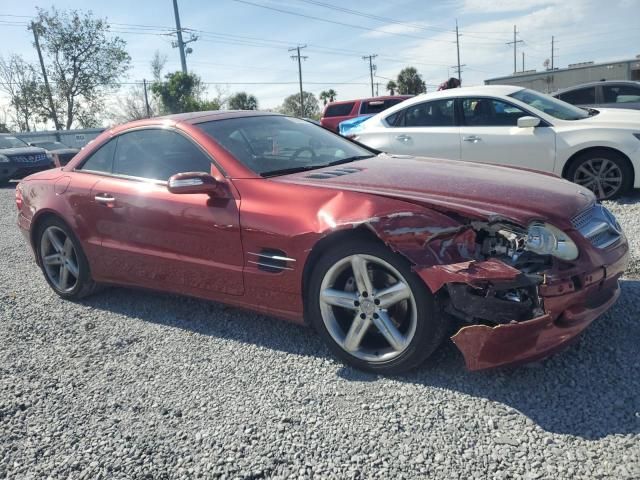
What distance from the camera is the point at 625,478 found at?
2000mm

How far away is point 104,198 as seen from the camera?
4.02m

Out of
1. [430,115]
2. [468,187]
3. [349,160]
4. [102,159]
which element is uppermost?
[430,115]

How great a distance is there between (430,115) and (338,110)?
31.7 ft

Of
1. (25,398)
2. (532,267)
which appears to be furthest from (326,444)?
(25,398)

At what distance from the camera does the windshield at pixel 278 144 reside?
3600 millimetres

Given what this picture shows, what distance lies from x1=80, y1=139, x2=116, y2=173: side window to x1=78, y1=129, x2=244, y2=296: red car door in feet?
0.25

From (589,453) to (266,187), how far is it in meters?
2.14

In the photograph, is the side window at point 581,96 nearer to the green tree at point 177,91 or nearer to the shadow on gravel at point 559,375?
the shadow on gravel at point 559,375

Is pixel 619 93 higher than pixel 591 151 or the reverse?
higher

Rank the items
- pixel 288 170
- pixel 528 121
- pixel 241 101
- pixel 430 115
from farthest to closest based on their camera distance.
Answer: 1. pixel 241 101
2. pixel 430 115
3. pixel 528 121
4. pixel 288 170

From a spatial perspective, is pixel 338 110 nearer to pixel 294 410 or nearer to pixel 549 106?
pixel 549 106

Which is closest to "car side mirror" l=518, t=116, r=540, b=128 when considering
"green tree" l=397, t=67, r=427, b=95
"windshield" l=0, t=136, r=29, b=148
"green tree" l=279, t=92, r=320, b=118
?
"windshield" l=0, t=136, r=29, b=148

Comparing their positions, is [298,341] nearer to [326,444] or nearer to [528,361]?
[326,444]

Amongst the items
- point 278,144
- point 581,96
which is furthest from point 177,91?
point 278,144
